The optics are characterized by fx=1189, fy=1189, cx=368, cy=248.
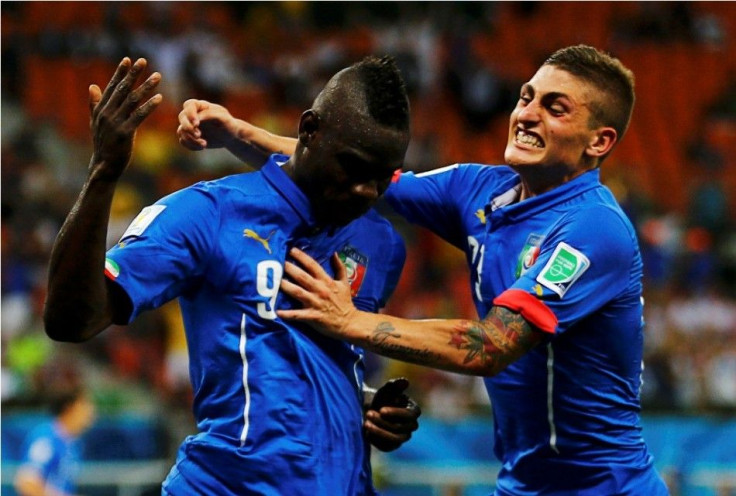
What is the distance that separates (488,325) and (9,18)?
12.9 meters

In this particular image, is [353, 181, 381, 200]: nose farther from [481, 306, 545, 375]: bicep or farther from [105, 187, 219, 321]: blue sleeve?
[481, 306, 545, 375]: bicep

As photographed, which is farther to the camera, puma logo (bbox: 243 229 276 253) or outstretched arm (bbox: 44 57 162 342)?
puma logo (bbox: 243 229 276 253)

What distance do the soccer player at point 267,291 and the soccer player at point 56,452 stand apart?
18.6ft

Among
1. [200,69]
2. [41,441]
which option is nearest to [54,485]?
[41,441]

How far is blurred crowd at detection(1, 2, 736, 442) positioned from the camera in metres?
10.6

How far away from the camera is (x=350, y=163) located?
3199 millimetres

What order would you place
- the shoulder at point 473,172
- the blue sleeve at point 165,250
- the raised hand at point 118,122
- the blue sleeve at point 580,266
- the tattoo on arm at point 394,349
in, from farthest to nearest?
the shoulder at point 473,172
the blue sleeve at point 580,266
the tattoo on arm at point 394,349
the blue sleeve at point 165,250
the raised hand at point 118,122

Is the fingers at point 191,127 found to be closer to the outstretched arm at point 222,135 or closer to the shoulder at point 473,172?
the outstretched arm at point 222,135

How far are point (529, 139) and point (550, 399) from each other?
0.86 metres

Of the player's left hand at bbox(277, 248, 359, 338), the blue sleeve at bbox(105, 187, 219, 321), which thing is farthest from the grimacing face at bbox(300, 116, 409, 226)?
the blue sleeve at bbox(105, 187, 219, 321)

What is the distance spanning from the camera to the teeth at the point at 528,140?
3945mm

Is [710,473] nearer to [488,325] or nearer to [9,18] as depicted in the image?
[488,325]

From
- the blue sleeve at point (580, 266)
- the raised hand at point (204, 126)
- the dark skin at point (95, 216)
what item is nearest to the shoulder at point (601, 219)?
the blue sleeve at point (580, 266)

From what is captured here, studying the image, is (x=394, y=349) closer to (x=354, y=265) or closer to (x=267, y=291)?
(x=354, y=265)
